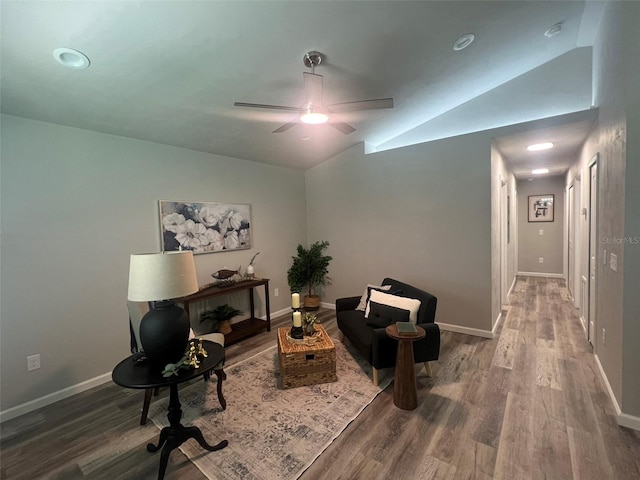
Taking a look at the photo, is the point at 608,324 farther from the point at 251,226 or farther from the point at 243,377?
the point at 251,226

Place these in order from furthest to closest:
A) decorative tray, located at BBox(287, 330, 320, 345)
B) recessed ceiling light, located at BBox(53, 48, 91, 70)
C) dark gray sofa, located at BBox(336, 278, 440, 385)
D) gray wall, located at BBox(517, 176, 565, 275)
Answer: gray wall, located at BBox(517, 176, 565, 275) → decorative tray, located at BBox(287, 330, 320, 345) → dark gray sofa, located at BBox(336, 278, 440, 385) → recessed ceiling light, located at BBox(53, 48, 91, 70)

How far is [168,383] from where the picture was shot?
5.11 ft

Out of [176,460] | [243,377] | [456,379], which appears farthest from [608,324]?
[176,460]

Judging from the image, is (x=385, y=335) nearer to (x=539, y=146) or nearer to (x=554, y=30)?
(x=554, y=30)

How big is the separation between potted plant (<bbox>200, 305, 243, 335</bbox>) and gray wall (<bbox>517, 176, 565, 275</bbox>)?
7.45 m

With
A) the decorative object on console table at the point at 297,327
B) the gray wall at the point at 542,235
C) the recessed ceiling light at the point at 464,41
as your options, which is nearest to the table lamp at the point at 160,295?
the decorative object on console table at the point at 297,327

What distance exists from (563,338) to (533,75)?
3.19 m

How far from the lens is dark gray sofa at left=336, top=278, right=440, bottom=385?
2463mm

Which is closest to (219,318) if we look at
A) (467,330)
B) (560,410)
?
(467,330)

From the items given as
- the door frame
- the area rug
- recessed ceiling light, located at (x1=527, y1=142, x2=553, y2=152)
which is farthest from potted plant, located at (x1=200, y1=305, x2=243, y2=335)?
recessed ceiling light, located at (x1=527, y1=142, x2=553, y2=152)

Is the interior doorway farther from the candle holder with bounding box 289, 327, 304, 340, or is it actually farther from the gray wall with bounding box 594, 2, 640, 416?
the candle holder with bounding box 289, 327, 304, 340

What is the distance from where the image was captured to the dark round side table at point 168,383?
5.13 ft

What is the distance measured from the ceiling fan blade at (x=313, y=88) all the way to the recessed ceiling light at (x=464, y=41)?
1.25 metres

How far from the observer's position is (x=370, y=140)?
14.6 feet
